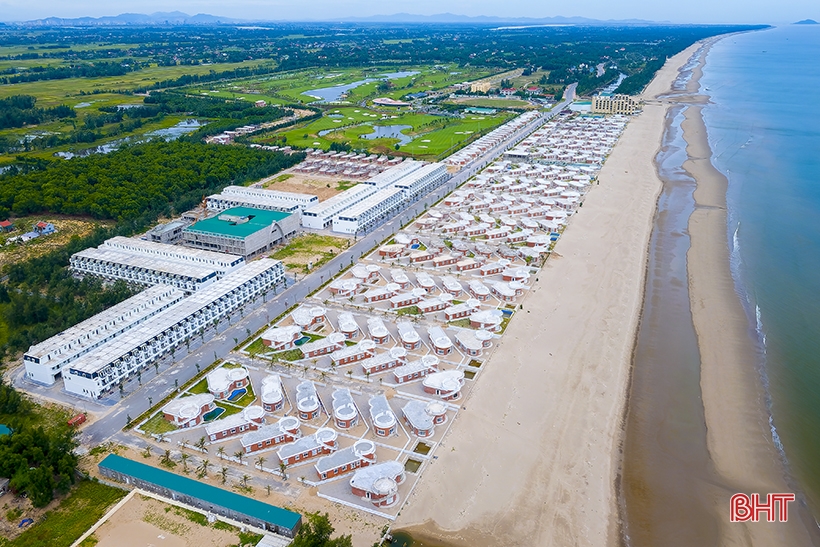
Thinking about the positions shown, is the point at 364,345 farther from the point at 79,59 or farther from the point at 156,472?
the point at 79,59

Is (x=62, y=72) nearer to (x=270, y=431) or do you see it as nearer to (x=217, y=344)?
(x=217, y=344)

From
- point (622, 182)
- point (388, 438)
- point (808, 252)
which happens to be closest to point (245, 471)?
point (388, 438)

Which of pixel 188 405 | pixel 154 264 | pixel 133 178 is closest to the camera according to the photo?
pixel 188 405

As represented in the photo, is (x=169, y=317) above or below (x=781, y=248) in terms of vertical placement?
below

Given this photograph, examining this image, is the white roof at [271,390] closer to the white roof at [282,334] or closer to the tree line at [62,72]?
the white roof at [282,334]

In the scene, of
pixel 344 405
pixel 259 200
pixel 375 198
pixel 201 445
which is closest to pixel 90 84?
pixel 259 200

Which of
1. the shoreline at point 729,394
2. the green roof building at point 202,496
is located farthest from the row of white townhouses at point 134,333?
the shoreline at point 729,394

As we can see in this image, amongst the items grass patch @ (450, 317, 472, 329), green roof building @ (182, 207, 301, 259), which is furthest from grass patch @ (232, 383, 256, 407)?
green roof building @ (182, 207, 301, 259)
